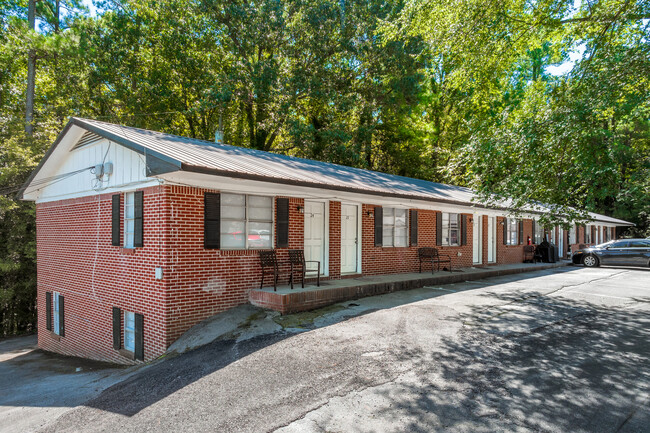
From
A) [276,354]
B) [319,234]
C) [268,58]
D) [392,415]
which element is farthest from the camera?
[268,58]

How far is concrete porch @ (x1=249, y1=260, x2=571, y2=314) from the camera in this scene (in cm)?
790

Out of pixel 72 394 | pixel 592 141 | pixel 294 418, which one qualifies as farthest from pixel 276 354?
pixel 592 141

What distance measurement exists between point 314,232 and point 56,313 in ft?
27.6

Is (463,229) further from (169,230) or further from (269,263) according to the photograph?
(169,230)

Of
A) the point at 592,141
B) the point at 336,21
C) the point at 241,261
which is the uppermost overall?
the point at 336,21

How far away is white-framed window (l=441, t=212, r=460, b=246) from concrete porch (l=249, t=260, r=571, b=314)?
190cm

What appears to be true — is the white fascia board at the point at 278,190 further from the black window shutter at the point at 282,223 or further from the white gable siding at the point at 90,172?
the white gable siding at the point at 90,172

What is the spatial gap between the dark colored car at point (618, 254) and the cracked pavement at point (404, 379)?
41.2 feet

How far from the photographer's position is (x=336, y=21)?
1994cm

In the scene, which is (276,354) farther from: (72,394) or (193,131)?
(193,131)

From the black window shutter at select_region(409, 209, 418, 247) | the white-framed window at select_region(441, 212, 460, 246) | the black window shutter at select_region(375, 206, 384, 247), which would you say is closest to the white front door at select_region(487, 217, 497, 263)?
the white-framed window at select_region(441, 212, 460, 246)

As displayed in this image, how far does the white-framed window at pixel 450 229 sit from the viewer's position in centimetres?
1438

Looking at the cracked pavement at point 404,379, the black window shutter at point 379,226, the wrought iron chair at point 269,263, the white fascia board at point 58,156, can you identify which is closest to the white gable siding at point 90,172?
the white fascia board at point 58,156

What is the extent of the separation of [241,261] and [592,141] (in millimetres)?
8692
